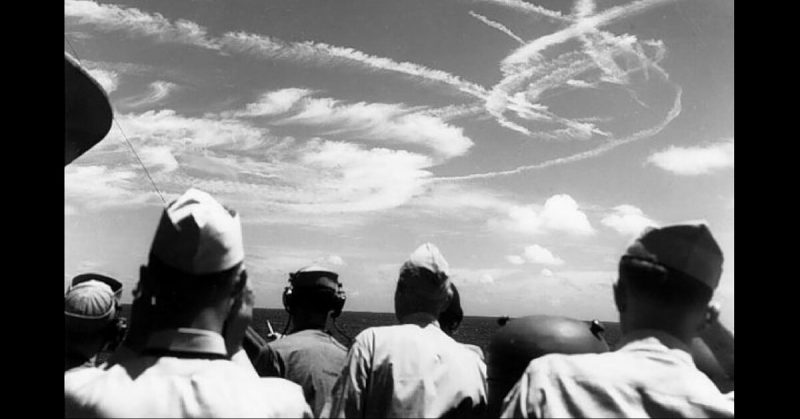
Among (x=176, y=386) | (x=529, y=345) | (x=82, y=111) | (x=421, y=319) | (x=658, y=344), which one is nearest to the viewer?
(x=176, y=386)

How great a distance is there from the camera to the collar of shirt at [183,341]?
9.97 ft

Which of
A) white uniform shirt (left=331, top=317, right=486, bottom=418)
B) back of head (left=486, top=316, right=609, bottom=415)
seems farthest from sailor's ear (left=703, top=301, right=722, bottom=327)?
white uniform shirt (left=331, top=317, right=486, bottom=418)

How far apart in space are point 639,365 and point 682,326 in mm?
306

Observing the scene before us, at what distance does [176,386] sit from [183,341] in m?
0.18

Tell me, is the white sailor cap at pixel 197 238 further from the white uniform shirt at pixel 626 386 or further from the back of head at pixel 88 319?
the back of head at pixel 88 319

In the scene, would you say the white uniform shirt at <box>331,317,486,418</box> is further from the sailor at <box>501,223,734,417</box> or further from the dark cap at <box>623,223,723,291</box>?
the dark cap at <box>623,223,723,291</box>

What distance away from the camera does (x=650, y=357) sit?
11.4 feet

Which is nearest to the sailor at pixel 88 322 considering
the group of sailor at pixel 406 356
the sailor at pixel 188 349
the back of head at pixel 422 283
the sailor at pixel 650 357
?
the group of sailor at pixel 406 356

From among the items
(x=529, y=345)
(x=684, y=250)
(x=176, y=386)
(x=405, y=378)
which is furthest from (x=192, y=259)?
(x=529, y=345)

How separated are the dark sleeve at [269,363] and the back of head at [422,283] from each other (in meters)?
1.12

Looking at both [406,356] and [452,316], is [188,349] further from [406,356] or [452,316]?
[452,316]
